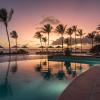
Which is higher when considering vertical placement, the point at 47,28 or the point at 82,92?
the point at 47,28

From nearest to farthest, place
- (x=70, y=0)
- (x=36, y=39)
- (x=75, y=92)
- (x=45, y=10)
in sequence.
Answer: (x=75, y=92) → (x=70, y=0) → (x=45, y=10) → (x=36, y=39)

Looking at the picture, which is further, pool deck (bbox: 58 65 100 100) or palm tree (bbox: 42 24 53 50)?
palm tree (bbox: 42 24 53 50)

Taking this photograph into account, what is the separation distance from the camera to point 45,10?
86.7 ft

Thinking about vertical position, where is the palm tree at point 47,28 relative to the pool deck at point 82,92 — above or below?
above

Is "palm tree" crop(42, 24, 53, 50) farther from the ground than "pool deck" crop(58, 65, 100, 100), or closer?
farther from the ground

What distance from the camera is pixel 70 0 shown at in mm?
21781

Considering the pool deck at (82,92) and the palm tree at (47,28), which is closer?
the pool deck at (82,92)

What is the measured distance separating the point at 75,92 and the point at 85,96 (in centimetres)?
54

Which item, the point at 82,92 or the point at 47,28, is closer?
the point at 82,92

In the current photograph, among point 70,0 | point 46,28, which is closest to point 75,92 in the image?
point 70,0

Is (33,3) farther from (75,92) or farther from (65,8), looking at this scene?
(75,92)

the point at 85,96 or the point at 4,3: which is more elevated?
the point at 4,3

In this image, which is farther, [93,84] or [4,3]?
[4,3]

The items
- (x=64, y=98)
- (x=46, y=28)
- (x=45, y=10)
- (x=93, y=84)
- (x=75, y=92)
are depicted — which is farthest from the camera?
(x=46, y=28)
